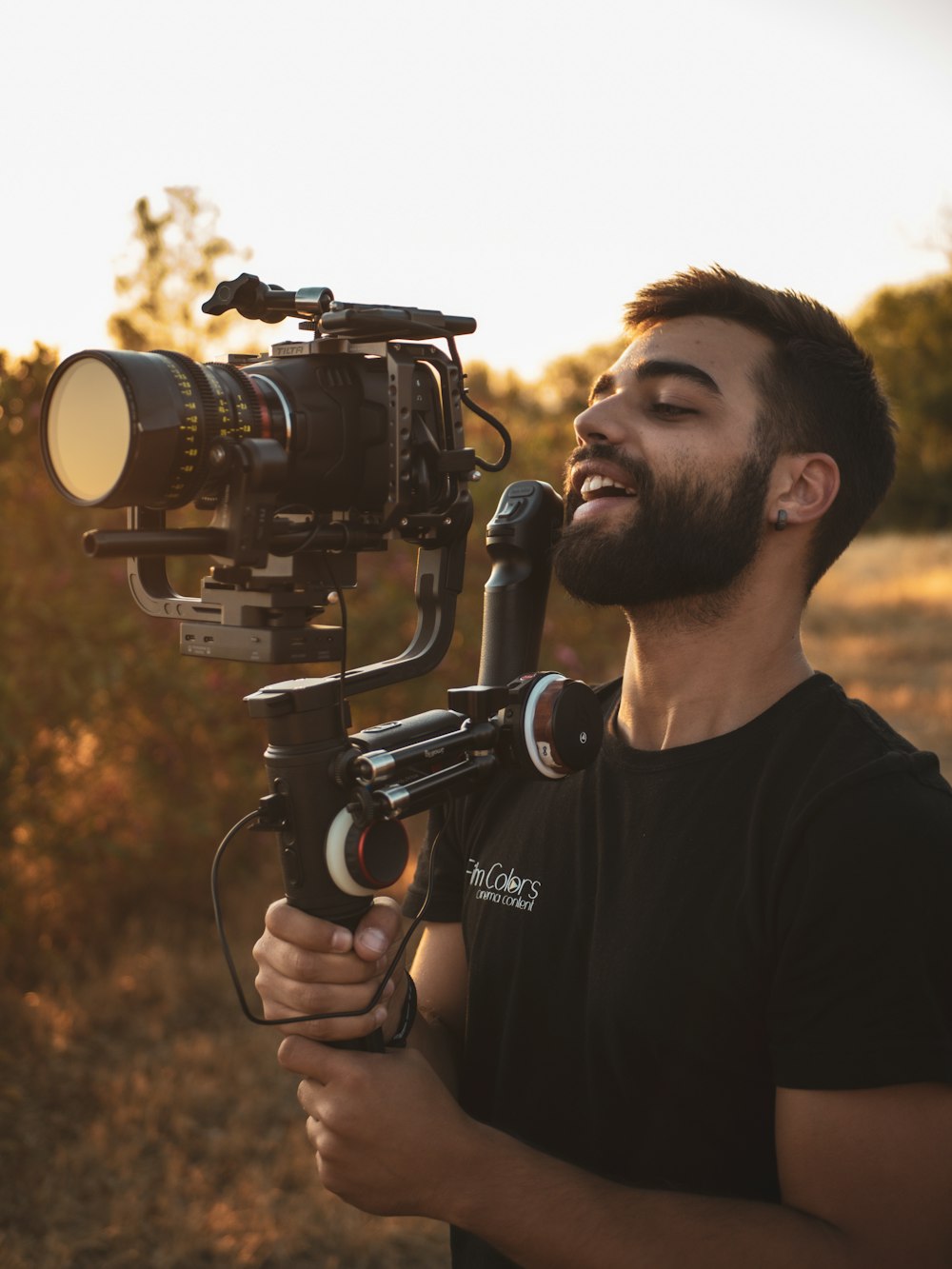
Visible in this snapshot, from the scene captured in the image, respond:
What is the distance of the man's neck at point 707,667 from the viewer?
2.06 meters

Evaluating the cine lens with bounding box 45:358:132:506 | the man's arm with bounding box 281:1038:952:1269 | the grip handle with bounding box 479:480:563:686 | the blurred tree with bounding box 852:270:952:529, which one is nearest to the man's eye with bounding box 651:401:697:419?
the grip handle with bounding box 479:480:563:686

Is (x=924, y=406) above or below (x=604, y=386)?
above

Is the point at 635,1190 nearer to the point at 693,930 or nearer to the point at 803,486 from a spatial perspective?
the point at 693,930

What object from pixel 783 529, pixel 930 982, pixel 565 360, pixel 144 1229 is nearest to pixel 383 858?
pixel 930 982

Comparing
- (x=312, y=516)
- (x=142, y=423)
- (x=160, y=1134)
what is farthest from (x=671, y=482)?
(x=160, y=1134)

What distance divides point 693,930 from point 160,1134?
2731 mm

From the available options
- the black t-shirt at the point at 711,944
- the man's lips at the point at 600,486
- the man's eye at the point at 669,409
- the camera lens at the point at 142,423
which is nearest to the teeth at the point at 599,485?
the man's lips at the point at 600,486

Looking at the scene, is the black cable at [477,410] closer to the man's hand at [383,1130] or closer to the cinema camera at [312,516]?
the cinema camera at [312,516]

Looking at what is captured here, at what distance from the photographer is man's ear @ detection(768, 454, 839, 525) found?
2.16m

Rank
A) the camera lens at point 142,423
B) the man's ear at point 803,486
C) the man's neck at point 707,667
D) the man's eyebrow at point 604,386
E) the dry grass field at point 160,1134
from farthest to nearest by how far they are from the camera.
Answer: the dry grass field at point 160,1134 < the man's eyebrow at point 604,386 < the man's ear at point 803,486 < the man's neck at point 707,667 < the camera lens at point 142,423

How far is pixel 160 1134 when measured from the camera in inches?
154

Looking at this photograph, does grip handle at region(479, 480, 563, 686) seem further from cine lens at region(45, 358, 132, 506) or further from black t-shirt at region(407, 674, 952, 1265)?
cine lens at region(45, 358, 132, 506)

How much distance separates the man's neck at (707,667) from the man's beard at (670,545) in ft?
0.09

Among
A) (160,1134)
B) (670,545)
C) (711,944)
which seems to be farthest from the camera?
(160,1134)
